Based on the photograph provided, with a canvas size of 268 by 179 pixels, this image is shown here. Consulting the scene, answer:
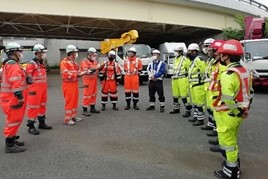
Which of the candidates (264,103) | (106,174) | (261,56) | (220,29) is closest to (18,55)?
(106,174)

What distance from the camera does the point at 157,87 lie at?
9.81 m

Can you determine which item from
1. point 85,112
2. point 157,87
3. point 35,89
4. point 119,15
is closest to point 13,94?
point 35,89

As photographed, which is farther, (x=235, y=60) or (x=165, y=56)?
(x=165, y=56)

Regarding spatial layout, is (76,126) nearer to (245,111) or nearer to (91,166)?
(91,166)

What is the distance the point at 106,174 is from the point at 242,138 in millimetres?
3350

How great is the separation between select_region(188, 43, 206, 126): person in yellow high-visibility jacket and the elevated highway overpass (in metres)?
12.1

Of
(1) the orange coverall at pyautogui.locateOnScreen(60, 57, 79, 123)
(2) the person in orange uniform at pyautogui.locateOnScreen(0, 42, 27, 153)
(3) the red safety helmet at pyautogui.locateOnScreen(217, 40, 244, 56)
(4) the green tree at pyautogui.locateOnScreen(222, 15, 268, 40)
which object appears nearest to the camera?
(3) the red safety helmet at pyautogui.locateOnScreen(217, 40, 244, 56)

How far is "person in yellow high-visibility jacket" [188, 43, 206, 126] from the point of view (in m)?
7.58

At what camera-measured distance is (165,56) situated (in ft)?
74.2

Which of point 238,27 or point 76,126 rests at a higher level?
point 238,27

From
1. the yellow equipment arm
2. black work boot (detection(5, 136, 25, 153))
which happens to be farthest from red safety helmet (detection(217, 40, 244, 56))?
the yellow equipment arm

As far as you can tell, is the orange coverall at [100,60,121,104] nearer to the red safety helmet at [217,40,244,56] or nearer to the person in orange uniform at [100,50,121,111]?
the person in orange uniform at [100,50,121,111]

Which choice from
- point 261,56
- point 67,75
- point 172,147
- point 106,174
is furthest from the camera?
point 261,56

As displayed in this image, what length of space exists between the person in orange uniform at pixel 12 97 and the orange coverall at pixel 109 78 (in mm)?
4029
